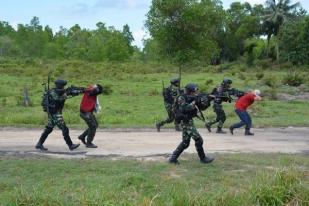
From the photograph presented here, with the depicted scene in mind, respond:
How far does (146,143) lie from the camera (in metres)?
16.3

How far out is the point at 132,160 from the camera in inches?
528

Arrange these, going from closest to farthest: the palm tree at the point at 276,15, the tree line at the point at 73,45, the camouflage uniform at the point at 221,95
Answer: the camouflage uniform at the point at 221,95 < the palm tree at the point at 276,15 < the tree line at the point at 73,45

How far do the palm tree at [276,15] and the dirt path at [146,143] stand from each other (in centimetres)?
5231

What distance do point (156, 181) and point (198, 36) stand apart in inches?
764

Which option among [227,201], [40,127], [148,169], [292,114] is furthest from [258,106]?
[227,201]

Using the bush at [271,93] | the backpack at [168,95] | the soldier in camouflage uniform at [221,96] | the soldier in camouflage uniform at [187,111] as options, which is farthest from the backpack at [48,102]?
the bush at [271,93]

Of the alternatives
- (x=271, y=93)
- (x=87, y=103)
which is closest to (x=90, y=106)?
(x=87, y=103)

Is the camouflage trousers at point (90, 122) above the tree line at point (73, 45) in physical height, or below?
below

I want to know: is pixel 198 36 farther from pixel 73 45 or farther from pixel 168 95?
pixel 73 45

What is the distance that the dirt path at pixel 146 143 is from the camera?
14.6 m

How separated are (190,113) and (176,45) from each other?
57.6 ft

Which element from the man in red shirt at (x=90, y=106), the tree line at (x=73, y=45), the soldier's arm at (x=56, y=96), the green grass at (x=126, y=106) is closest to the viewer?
the soldier's arm at (x=56, y=96)

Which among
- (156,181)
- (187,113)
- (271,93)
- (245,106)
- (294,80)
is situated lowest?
(156,181)

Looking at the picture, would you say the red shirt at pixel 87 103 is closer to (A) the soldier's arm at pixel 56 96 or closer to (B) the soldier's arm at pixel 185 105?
(A) the soldier's arm at pixel 56 96
